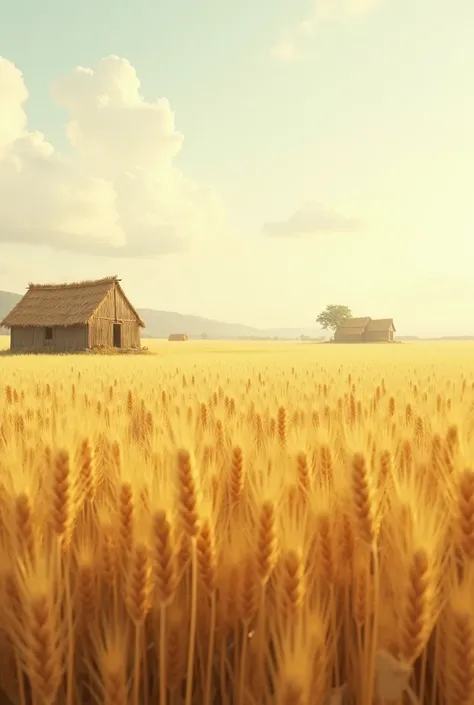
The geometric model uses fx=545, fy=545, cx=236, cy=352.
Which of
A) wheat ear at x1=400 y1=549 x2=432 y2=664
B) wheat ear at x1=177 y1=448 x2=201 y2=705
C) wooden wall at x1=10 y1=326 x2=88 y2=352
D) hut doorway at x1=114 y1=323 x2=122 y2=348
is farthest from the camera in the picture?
hut doorway at x1=114 y1=323 x2=122 y2=348

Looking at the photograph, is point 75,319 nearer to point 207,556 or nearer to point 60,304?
point 60,304

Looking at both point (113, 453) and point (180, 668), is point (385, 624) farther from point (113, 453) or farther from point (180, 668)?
point (113, 453)

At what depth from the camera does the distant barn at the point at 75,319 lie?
35844 millimetres

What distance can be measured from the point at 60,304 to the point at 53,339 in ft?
9.73

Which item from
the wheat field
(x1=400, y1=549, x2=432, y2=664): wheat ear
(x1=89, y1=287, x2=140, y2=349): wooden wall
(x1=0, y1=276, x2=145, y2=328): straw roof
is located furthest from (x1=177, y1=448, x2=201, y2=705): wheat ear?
(x1=89, y1=287, x2=140, y2=349): wooden wall

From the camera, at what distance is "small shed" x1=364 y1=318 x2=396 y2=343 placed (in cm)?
8619

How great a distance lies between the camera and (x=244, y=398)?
398cm

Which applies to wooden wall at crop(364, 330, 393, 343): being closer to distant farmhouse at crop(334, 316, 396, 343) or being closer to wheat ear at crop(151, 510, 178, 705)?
distant farmhouse at crop(334, 316, 396, 343)

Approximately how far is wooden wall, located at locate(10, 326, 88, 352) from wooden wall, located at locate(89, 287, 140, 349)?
79 centimetres

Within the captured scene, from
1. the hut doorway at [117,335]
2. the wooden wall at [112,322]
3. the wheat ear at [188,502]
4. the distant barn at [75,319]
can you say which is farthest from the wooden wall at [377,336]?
the wheat ear at [188,502]

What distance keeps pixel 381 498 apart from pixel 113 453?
0.89 meters

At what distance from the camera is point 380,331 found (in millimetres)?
86500

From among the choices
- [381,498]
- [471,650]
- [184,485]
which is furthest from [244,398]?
[471,650]

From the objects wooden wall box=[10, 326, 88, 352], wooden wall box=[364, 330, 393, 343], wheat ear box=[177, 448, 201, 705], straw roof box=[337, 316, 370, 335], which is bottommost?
wheat ear box=[177, 448, 201, 705]
